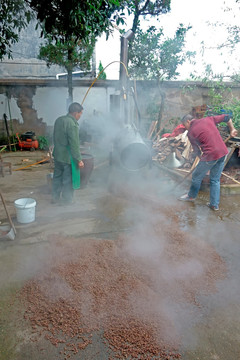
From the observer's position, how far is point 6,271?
126 inches

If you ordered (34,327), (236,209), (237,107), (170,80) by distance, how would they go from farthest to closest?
(170,80), (237,107), (236,209), (34,327)

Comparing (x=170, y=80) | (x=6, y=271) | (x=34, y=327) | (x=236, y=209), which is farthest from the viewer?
(x=170, y=80)

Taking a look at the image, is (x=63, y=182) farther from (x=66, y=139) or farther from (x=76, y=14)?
(x=76, y=14)

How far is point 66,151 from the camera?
16.8 feet

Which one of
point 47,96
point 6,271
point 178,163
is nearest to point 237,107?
point 178,163

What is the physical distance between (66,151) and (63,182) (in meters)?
0.68

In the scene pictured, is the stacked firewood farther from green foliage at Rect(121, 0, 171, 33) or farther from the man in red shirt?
green foliage at Rect(121, 0, 171, 33)

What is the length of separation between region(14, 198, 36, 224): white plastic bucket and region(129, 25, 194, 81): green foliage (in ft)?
30.7

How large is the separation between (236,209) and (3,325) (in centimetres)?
481

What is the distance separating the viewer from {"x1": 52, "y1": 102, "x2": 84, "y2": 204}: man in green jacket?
497cm

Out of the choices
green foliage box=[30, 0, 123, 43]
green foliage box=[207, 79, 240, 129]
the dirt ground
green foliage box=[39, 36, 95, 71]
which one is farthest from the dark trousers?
green foliage box=[207, 79, 240, 129]

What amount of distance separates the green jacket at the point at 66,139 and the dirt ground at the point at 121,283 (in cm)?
110

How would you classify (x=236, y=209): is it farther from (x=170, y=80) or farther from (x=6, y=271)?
(x=170, y=80)

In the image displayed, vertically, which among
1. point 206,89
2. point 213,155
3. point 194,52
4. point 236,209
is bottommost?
point 236,209
